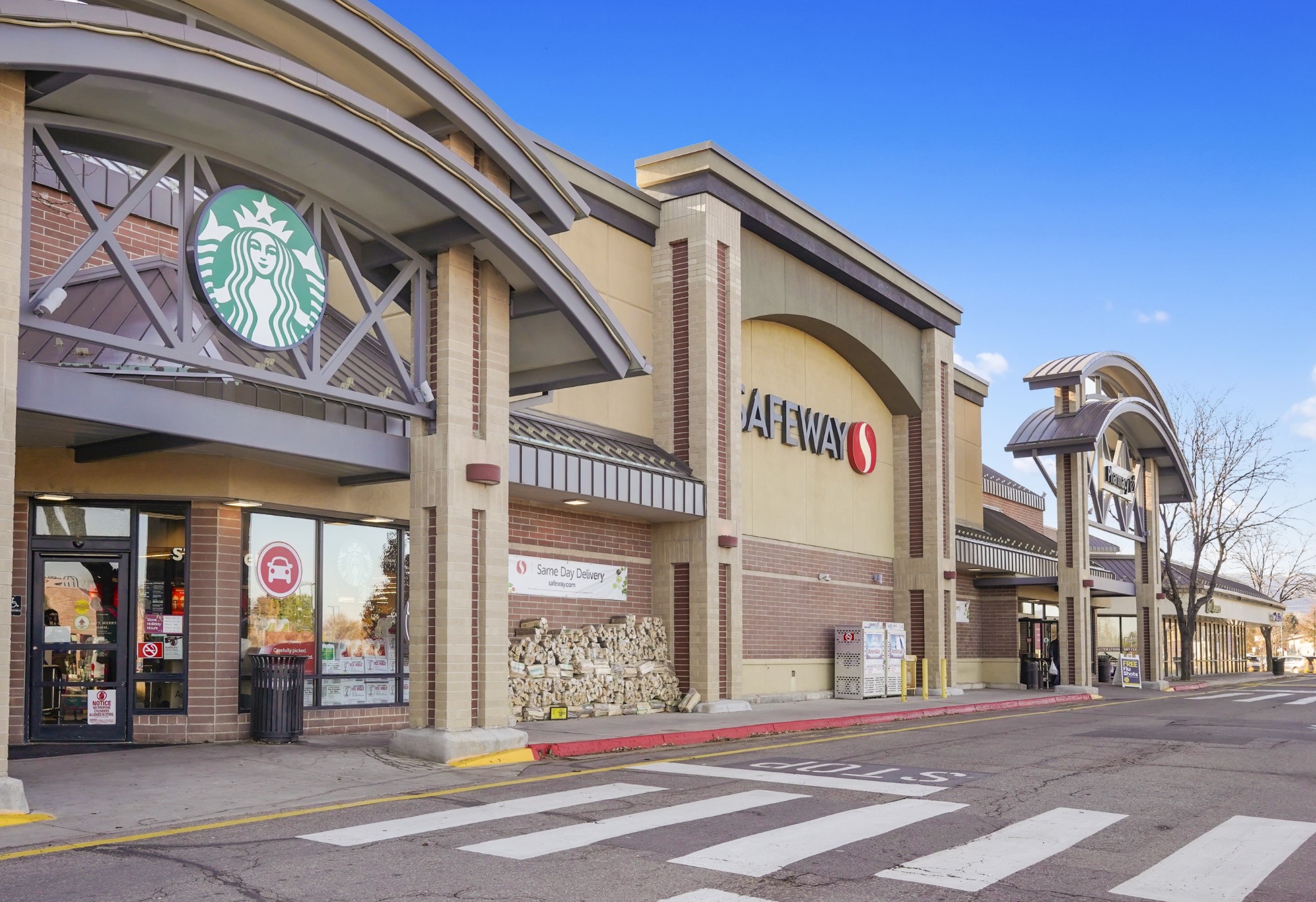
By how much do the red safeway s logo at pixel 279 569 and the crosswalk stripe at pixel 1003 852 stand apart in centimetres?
991

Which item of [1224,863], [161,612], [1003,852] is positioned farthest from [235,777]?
[1224,863]

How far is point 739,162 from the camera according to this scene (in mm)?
23766

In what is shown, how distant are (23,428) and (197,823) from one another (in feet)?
17.1

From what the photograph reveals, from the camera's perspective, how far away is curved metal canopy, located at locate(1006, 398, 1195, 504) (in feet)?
116

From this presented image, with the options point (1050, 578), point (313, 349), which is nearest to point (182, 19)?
point (313, 349)

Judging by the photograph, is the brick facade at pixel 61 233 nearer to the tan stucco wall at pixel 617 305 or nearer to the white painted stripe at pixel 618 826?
the tan stucco wall at pixel 617 305

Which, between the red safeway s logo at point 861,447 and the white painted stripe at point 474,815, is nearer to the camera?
the white painted stripe at point 474,815

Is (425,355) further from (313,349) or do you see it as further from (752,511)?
(752,511)

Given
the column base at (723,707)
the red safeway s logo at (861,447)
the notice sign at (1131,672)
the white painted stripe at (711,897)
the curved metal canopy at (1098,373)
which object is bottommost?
the notice sign at (1131,672)

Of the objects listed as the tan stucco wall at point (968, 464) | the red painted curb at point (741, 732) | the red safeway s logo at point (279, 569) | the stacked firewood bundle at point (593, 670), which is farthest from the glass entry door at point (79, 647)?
the tan stucco wall at point (968, 464)

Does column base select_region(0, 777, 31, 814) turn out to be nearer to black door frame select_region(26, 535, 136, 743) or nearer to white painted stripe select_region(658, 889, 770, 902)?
black door frame select_region(26, 535, 136, 743)

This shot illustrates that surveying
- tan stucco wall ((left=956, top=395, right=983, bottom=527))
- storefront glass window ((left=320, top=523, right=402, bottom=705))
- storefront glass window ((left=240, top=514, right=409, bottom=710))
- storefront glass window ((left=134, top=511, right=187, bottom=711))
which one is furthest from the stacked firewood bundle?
tan stucco wall ((left=956, top=395, right=983, bottom=527))

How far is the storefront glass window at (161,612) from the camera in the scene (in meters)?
14.6

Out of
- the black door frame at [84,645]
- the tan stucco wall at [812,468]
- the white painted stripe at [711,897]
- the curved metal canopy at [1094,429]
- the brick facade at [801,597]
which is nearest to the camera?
the white painted stripe at [711,897]
